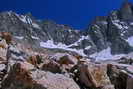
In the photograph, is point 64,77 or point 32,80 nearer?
point 32,80

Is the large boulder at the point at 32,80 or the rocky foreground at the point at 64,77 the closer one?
the large boulder at the point at 32,80

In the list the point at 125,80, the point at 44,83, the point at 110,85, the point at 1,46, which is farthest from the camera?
the point at 1,46

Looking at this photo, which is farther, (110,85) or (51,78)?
(110,85)

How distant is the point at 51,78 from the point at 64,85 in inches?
29.6

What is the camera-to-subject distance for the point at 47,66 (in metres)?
15.4

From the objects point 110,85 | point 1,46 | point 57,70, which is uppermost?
point 1,46

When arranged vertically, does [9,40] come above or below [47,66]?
above

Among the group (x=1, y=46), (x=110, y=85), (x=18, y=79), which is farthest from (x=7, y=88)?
(x=1, y=46)

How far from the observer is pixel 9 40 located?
27.0 metres

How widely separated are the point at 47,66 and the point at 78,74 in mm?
1808

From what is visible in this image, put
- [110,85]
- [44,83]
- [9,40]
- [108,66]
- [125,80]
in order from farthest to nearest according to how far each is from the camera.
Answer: [9,40], [108,66], [125,80], [110,85], [44,83]

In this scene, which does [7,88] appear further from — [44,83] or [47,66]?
[47,66]

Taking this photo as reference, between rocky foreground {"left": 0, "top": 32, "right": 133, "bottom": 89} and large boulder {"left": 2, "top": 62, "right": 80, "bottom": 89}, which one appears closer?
large boulder {"left": 2, "top": 62, "right": 80, "bottom": 89}

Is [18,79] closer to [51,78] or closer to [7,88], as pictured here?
[7,88]
